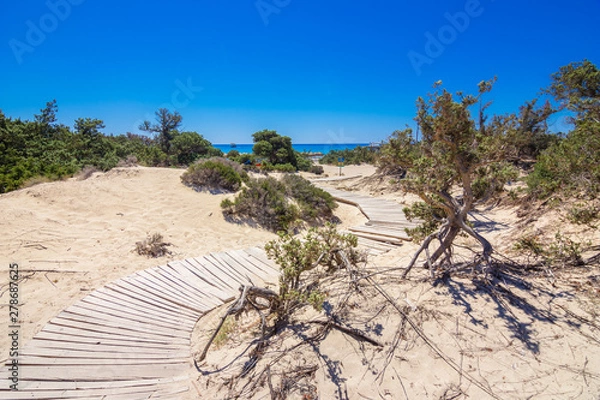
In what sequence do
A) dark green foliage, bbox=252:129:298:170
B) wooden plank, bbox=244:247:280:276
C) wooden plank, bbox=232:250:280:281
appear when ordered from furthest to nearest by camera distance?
dark green foliage, bbox=252:129:298:170 < wooden plank, bbox=244:247:280:276 < wooden plank, bbox=232:250:280:281

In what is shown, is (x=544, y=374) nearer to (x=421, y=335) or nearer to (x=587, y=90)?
(x=421, y=335)

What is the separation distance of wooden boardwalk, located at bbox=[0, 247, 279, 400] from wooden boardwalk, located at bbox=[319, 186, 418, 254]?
141 inches

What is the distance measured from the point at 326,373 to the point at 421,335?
112 centimetres

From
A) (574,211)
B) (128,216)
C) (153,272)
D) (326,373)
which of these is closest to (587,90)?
(574,211)

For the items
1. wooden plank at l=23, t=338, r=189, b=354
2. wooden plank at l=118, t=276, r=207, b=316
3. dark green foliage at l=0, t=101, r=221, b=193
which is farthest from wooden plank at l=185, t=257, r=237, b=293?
dark green foliage at l=0, t=101, r=221, b=193

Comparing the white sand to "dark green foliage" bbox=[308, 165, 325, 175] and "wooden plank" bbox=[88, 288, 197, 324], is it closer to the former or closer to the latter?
"wooden plank" bbox=[88, 288, 197, 324]

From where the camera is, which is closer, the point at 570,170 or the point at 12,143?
the point at 570,170

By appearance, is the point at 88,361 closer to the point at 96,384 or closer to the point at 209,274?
the point at 96,384

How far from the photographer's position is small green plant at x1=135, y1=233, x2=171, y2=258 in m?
→ 6.35

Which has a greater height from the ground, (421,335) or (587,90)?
(587,90)

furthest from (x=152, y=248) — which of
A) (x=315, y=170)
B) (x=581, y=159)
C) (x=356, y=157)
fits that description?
(x=356, y=157)

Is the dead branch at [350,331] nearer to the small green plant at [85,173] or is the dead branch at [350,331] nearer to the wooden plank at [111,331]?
the wooden plank at [111,331]

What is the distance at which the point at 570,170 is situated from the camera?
496cm

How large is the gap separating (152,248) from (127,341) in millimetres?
3306
